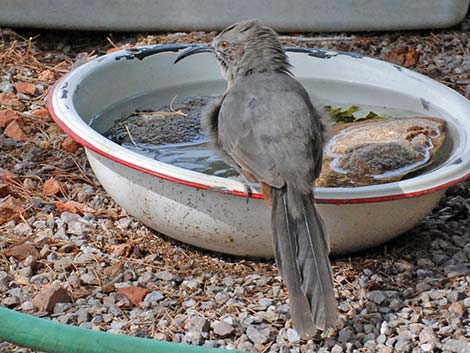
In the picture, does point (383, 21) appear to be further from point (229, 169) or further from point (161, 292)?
point (161, 292)

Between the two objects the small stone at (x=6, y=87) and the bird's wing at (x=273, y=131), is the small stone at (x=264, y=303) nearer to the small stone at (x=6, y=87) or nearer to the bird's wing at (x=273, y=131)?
the bird's wing at (x=273, y=131)

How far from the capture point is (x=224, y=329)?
3656 millimetres

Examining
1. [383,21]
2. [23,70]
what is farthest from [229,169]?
[383,21]

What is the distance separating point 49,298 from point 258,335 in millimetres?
888

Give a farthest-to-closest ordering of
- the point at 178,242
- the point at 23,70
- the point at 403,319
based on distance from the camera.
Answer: the point at 23,70
the point at 178,242
the point at 403,319

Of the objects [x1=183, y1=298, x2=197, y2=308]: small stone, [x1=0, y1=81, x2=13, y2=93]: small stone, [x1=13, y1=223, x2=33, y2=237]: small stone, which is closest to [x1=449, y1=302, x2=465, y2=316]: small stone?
[x1=183, y1=298, x2=197, y2=308]: small stone

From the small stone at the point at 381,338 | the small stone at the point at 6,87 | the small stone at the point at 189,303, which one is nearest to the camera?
the small stone at the point at 381,338

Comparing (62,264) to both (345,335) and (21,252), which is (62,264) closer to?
(21,252)

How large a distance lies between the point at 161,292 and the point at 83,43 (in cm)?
345

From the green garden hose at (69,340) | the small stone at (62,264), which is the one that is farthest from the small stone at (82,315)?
the green garden hose at (69,340)

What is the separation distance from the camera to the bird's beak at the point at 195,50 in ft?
15.8

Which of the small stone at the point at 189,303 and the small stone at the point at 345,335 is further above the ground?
the small stone at the point at 345,335

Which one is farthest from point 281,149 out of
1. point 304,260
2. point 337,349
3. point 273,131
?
point 337,349

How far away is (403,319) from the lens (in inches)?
149
